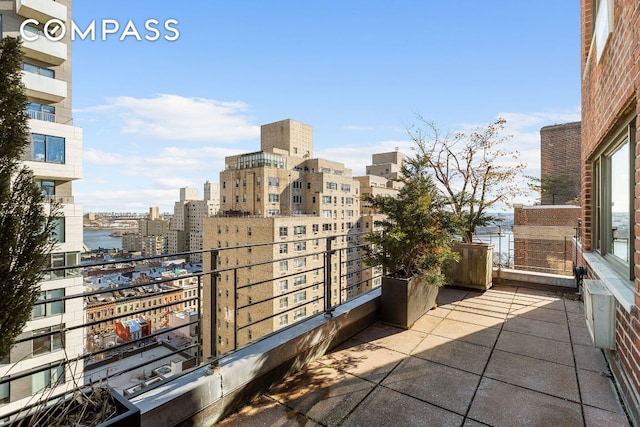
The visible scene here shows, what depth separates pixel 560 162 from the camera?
63.8ft

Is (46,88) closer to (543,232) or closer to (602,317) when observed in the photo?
(602,317)

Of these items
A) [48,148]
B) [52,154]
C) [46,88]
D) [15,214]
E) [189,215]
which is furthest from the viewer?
[189,215]

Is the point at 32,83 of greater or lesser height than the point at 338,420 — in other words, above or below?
above

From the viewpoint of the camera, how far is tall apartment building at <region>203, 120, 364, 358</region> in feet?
117

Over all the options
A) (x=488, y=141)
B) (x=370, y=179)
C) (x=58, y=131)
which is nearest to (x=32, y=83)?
(x=58, y=131)

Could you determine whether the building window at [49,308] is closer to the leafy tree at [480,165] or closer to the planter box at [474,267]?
the planter box at [474,267]

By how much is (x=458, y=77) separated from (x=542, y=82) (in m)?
2.45

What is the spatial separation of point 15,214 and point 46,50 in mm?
25795

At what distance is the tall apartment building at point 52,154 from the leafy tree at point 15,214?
62.8 ft

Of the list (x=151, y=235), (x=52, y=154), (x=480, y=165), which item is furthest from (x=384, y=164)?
(x=480, y=165)

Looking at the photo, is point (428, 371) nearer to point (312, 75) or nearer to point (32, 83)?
point (312, 75)

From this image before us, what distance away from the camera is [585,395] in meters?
2.66

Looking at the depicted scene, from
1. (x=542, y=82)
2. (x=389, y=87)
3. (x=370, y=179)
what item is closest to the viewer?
(x=542, y=82)

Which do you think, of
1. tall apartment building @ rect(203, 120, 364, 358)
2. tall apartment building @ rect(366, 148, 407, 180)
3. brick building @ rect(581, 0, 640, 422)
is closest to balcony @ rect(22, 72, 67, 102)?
tall apartment building @ rect(203, 120, 364, 358)
